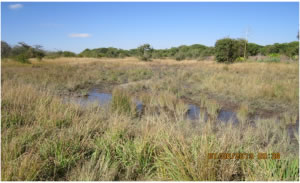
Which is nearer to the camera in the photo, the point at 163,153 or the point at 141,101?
the point at 163,153

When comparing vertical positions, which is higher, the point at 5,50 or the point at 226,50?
the point at 226,50

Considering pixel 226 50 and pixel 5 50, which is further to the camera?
pixel 226 50

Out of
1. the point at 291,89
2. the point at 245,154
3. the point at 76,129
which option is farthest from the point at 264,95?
the point at 76,129

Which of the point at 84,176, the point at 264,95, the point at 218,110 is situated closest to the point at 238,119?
the point at 218,110

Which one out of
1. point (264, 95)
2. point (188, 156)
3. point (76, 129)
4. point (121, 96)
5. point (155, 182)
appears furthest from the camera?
point (264, 95)

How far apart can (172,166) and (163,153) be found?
0.24 m

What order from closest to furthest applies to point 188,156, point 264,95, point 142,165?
point 188,156 → point 142,165 → point 264,95

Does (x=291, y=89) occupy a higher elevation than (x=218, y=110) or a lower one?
higher

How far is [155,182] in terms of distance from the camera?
2.10 m

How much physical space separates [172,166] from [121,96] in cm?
391

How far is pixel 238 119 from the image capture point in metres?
5.43

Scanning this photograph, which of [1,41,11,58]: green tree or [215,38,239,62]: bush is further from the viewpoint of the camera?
[215,38,239,62]: bush

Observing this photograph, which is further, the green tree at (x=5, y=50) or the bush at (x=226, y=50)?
the bush at (x=226, y=50)

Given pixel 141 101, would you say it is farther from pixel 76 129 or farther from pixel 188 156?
pixel 188 156
